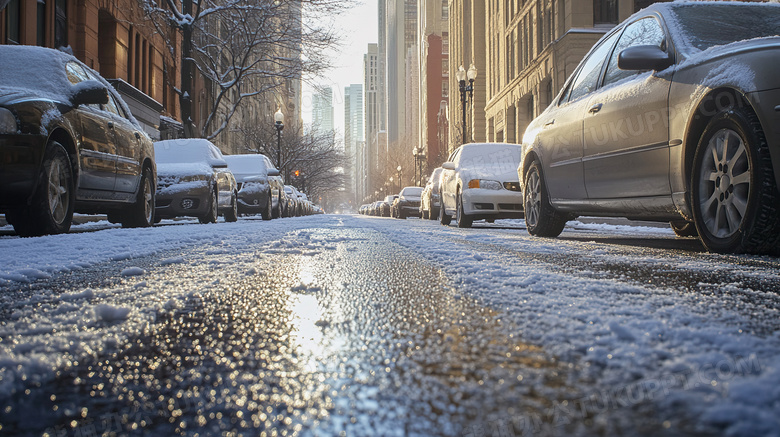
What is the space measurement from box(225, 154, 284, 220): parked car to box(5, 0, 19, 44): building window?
18.2 ft

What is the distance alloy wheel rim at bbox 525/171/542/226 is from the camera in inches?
251

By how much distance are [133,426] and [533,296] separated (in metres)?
1.47

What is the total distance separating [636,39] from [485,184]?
15.6 feet

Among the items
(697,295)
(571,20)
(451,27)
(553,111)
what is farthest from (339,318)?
(451,27)

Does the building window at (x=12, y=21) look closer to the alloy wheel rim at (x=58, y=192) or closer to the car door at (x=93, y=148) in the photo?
the car door at (x=93, y=148)

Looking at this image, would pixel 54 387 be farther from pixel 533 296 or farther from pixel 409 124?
pixel 409 124

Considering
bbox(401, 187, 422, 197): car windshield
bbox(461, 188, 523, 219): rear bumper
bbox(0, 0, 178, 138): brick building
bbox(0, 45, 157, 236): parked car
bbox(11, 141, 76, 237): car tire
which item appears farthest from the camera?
bbox(401, 187, 422, 197): car windshield

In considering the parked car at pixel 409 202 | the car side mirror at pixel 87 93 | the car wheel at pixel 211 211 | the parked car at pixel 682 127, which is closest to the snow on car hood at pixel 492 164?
the parked car at pixel 682 127

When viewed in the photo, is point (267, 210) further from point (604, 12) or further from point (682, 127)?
point (604, 12)

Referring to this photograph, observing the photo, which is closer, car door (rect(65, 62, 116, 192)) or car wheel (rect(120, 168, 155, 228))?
car door (rect(65, 62, 116, 192))

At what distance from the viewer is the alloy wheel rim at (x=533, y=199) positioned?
6375 millimetres

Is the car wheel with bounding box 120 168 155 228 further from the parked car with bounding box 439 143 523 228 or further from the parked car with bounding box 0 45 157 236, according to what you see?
the parked car with bounding box 439 143 523 228

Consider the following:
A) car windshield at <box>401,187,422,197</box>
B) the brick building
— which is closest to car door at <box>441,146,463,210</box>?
the brick building

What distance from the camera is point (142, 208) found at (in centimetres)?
769
